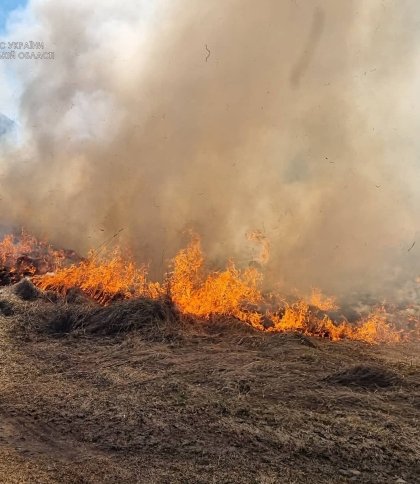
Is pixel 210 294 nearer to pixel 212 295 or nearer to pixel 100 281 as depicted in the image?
pixel 212 295

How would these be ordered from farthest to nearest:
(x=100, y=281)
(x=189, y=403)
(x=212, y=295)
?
(x=100, y=281), (x=212, y=295), (x=189, y=403)

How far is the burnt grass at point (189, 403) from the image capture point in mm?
5594

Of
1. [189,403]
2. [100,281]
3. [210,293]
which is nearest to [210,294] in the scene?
[210,293]

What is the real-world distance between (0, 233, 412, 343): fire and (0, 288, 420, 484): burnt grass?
0.89 metres

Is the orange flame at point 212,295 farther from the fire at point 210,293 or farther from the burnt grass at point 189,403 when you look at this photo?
the burnt grass at point 189,403

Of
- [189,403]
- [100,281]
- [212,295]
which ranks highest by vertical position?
[100,281]

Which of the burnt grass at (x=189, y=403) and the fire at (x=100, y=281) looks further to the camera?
the fire at (x=100, y=281)

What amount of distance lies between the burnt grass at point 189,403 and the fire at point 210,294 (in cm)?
89

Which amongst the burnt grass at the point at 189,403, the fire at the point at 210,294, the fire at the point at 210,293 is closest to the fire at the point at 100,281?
the fire at the point at 210,294

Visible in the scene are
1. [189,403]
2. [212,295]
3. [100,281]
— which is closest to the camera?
[189,403]

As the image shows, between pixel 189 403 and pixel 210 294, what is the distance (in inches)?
204

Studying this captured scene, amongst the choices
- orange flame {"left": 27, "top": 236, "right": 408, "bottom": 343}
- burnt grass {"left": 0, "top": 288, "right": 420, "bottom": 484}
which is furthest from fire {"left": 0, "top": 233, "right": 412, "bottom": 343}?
burnt grass {"left": 0, "top": 288, "right": 420, "bottom": 484}

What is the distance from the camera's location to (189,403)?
7.02 meters

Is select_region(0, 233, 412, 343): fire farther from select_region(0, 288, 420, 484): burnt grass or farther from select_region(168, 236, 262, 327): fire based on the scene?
select_region(0, 288, 420, 484): burnt grass
